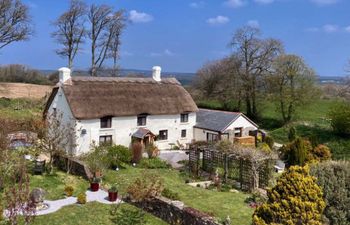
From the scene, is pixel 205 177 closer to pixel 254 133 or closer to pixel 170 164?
pixel 170 164

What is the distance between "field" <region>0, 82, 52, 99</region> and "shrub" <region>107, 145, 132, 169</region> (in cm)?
2361

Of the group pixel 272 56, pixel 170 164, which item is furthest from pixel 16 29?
pixel 272 56

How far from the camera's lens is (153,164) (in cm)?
2584

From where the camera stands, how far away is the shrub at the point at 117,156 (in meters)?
24.0

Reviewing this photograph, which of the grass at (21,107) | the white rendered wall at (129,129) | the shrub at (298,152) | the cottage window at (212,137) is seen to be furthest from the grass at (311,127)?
the grass at (21,107)

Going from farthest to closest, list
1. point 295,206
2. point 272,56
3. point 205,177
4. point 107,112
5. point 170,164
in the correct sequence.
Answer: point 272,56 → point 107,112 → point 170,164 → point 205,177 → point 295,206

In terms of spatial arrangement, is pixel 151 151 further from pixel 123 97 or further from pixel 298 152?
pixel 298 152

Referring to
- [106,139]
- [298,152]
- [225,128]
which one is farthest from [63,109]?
[298,152]

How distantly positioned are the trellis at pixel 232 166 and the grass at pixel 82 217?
760cm

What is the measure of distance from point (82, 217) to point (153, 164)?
11156 mm

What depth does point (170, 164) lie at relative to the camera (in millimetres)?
26562

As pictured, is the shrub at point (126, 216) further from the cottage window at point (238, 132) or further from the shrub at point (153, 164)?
the cottage window at point (238, 132)

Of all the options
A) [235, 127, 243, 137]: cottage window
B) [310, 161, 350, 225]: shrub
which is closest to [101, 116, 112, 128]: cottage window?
[235, 127, 243, 137]: cottage window

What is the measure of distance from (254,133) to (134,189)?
1957 cm
